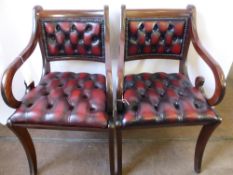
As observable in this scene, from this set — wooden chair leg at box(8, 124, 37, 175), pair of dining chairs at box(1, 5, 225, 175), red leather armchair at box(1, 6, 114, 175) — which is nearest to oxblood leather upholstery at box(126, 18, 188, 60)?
pair of dining chairs at box(1, 5, 225, 175)

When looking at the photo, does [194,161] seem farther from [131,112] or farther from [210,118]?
[131,112]

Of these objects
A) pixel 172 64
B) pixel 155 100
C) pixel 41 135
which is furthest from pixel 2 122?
pixel 172 64

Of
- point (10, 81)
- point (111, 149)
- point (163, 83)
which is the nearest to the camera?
point (10, 81)

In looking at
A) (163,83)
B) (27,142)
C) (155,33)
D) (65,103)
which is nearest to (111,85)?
(65,103)

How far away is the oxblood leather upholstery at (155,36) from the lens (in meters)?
1.31

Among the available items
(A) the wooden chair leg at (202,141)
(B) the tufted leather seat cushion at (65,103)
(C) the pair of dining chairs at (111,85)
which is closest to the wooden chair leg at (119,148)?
(C) the pair of dining chairs at (111,85)

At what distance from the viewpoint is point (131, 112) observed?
1112 millimetres

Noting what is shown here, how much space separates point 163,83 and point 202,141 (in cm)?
40

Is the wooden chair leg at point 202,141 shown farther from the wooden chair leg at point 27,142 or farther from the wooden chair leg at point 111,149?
the wooden chair leg at point 27,142

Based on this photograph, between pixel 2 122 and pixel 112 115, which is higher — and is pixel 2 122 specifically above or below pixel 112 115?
below

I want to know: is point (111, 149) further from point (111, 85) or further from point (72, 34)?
point (72, 34)

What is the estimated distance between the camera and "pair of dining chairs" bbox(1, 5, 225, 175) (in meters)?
1.09

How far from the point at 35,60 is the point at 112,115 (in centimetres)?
76

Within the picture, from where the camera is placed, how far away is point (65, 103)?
45.2 inches
